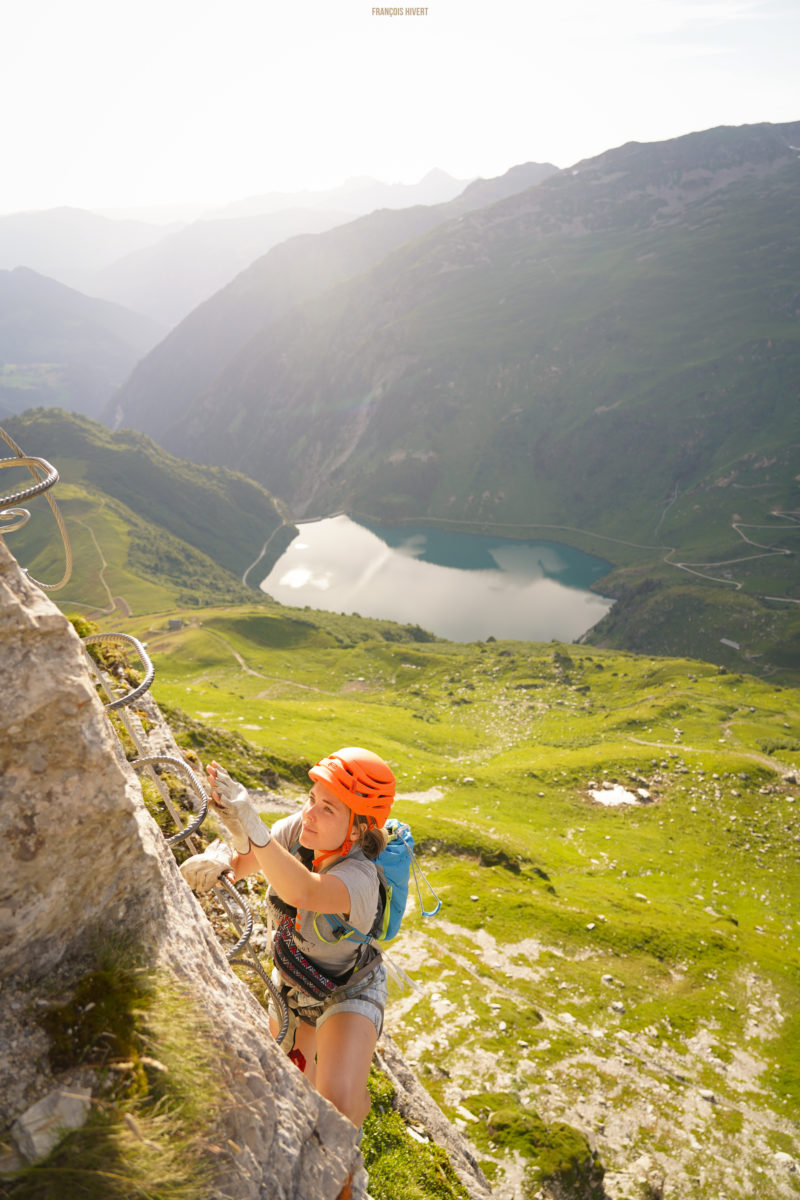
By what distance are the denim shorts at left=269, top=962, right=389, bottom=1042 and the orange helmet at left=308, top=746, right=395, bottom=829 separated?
1.68 m

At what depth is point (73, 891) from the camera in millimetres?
3748

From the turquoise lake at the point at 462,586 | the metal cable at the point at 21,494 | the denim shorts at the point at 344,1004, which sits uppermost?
the metal cable at the point at 21,494

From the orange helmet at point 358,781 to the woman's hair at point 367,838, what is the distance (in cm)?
10

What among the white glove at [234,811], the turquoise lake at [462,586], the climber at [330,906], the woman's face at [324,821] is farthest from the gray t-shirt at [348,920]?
the turquoise lake at [462,586]

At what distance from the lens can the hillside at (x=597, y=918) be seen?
13.8 m

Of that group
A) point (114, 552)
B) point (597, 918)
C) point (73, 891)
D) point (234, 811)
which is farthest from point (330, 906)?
point (114, 552)

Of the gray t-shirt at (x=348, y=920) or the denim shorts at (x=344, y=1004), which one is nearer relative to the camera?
the gray t-shirt at (x=348, y=920)

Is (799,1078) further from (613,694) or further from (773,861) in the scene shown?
(613,694)

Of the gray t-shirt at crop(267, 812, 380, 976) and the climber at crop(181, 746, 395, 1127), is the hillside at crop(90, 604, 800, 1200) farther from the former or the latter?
the gray t-shirt at crop(267, 812, 380, 976)

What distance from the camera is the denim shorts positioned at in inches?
219

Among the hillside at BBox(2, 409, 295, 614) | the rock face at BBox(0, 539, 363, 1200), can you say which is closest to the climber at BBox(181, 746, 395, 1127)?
the rock face at BBox(0, 539, 363, 1200)

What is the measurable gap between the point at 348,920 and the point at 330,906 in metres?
0.42

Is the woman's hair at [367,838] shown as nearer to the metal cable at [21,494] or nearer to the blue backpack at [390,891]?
the blue backpack at [390,891]

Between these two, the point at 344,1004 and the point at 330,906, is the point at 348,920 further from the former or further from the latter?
the point at 344,1004
